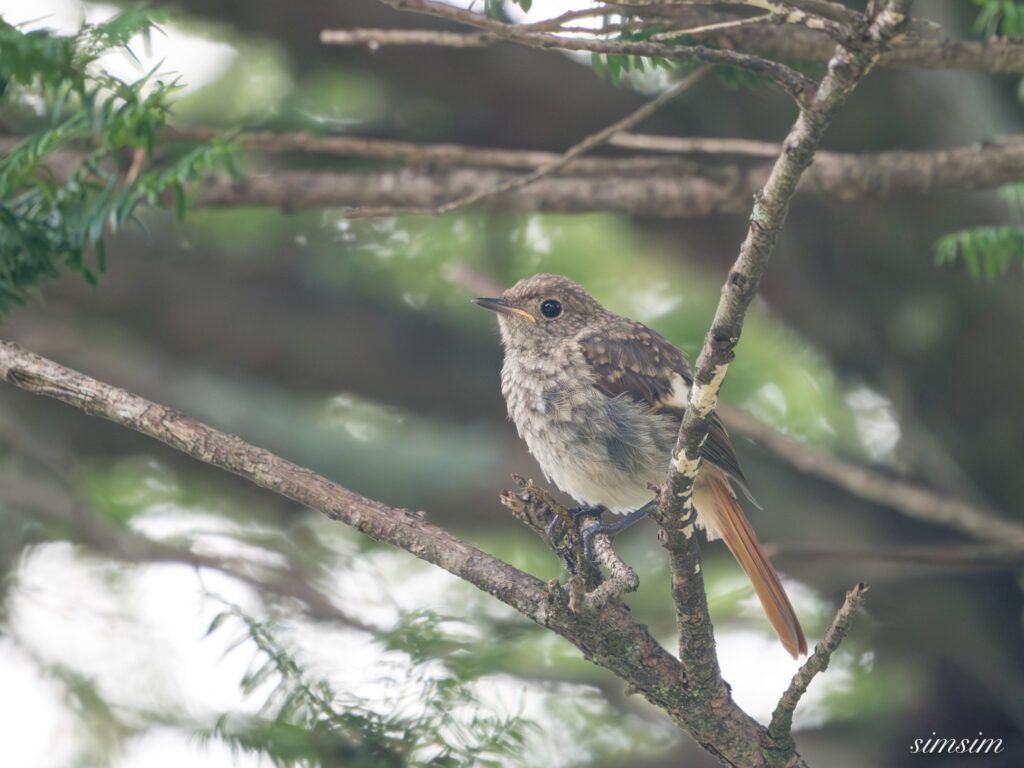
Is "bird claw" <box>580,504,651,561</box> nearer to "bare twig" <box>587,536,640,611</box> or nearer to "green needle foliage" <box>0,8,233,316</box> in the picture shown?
"bare twig" <box>587,536,640,611</box>

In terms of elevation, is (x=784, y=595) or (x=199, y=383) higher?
(x=199, y=383)

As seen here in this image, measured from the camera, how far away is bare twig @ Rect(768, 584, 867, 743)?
2.14 m

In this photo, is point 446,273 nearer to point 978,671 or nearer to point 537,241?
point 537,241

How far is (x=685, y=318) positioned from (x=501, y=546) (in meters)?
1.62

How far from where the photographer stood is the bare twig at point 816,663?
7.01 feet

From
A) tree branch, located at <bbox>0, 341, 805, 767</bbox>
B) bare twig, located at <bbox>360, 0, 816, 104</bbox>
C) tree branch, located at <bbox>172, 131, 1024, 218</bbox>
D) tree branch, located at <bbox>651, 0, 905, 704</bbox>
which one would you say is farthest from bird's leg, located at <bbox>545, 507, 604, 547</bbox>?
tree branch, located at <bbox>172, 131, 1024, 218</bbox>

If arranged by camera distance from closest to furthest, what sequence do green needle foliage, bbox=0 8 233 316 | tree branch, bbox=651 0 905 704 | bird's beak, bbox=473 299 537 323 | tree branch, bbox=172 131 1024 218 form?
tree branch, bbox=651 0 905 704
green needle foliage, bbox=0 8 233 316
tree branch, bbox=172 131 1024 218
bird's beak, bbox=473 299 537 323

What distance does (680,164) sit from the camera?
4.31m

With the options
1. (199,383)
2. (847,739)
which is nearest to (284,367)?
(199,383)

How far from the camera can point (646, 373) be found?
12.2ft

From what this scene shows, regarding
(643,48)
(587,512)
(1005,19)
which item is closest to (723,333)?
(643,48)

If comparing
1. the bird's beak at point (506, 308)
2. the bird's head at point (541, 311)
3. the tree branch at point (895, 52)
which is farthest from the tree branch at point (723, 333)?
the bird's beak at point (506, 308)

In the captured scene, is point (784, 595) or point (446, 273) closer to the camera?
point (784, 595)

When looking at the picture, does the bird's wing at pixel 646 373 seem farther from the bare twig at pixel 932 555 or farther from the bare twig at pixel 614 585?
the bare twig at pixel 614 585
